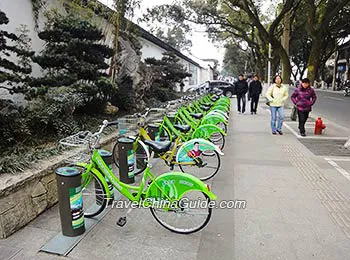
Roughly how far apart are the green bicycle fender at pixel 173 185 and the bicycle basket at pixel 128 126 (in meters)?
1.75

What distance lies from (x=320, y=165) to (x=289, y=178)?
1069mm

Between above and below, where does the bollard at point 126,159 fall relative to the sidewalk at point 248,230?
above

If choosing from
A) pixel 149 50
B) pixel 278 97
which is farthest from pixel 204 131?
pixel 149 50

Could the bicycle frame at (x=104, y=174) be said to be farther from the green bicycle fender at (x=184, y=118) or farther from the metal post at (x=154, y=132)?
the green bicycle fender at (x=184, y=118)

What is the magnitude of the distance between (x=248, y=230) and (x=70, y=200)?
74.9 inches

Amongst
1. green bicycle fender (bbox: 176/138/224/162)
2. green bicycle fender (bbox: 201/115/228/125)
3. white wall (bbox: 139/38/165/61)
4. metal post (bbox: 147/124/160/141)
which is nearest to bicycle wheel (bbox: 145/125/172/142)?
metal post (bbox: 147/124/160/141)

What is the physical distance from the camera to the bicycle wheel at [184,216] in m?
3.16

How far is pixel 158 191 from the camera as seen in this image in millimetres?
3141

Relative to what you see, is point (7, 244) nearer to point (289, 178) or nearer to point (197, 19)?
point (289, 178)

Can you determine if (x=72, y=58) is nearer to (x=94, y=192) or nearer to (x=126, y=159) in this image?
(x=126, y=159)

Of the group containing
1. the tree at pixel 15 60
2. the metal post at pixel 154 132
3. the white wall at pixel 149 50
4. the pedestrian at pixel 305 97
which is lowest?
the metal post at pixel 154 132

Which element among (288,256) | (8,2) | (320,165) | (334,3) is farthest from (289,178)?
(334,3)

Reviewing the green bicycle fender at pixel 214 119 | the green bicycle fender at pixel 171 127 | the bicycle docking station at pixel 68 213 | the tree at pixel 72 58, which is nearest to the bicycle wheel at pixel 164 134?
the green bicycle fender at pixel 171 127

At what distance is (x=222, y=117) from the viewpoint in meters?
6.61
